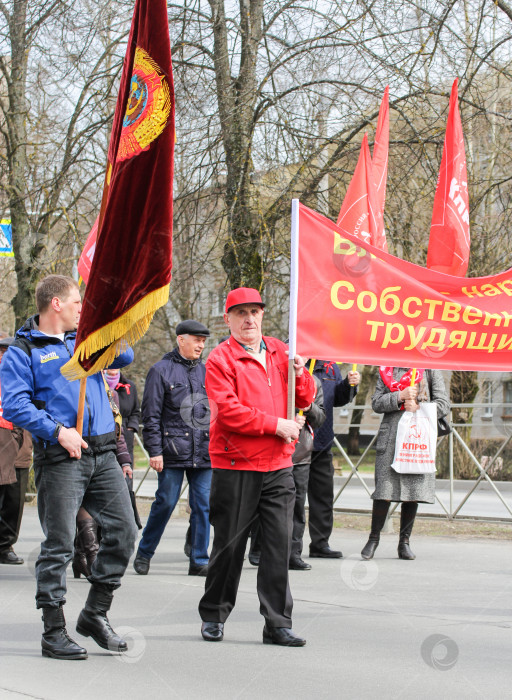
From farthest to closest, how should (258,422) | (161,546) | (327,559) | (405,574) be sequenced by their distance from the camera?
(161,546)
(327,559)
(405,574)
(258,422)

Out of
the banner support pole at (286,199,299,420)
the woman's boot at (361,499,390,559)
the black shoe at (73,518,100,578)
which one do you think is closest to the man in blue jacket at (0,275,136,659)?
the banner support pole at (286,199,299,420)

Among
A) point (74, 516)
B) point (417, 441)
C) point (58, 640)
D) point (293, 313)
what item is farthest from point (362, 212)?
point (58, 640)

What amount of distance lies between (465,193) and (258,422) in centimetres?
432

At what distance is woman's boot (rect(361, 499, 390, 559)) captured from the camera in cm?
851

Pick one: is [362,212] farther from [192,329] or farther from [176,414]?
[176,414]

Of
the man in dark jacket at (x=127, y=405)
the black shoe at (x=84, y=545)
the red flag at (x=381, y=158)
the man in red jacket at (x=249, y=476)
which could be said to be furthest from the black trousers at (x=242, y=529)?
the red flag at (x=381, y=158)

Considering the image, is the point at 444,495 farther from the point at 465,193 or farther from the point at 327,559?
the point at 465,193

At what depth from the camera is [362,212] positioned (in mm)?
8523

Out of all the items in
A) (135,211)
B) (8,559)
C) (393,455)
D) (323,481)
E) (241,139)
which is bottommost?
(8,559)

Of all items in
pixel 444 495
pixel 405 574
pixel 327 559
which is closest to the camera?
pixel 405 574

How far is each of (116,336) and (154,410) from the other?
317 centimetres

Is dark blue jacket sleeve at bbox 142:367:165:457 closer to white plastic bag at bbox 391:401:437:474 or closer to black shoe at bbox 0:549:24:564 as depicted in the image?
black shoe at bbox 0:549:24:564

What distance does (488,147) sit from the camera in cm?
1691

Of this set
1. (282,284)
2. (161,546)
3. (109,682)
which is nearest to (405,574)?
(161,546)
